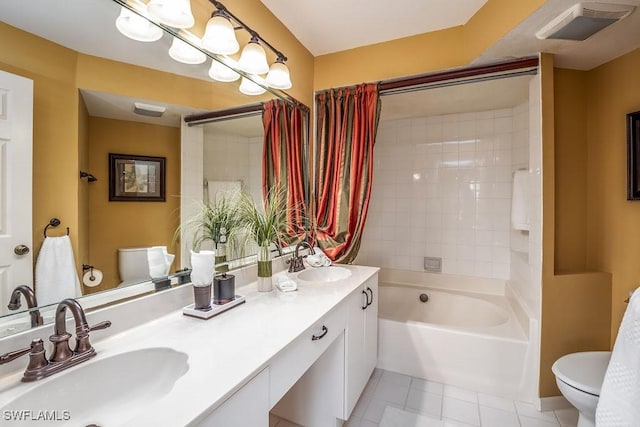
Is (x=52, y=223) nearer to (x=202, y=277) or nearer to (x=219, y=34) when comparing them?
(x=202, y=277)

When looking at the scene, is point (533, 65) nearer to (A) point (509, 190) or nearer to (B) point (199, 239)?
(A) point (509, 190)

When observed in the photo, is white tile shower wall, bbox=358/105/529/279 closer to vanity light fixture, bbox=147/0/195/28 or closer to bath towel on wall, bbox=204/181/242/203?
bath towel on wall, bbox=204/181/242/203

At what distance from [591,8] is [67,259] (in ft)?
7.78

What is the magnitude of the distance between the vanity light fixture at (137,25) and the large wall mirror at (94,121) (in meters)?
0.02

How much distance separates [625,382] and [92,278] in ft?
6.81

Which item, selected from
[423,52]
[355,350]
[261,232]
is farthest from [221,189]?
[423,52]

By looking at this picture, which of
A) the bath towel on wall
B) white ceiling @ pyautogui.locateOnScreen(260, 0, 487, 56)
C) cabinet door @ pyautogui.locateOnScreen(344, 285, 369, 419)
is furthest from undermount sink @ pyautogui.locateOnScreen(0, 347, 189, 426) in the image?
white ceiling @ pyautogui.locateOnScreen(260, 0, 487, 56)

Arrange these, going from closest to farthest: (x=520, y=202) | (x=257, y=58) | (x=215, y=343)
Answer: (x=215, y=343)
(x=257, y=58)
(x=520, y=202)

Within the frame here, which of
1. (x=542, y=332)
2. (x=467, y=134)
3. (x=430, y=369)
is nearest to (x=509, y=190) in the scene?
(x=467, y=134)

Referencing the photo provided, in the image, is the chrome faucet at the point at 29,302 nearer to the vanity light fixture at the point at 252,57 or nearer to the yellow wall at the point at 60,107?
the yellow wall at the point at 60,107

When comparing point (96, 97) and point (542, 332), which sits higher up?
point (96, 97)

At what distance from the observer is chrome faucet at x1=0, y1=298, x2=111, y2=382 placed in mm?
757

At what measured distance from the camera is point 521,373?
75.7 inches

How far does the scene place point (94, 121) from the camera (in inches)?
40.3
